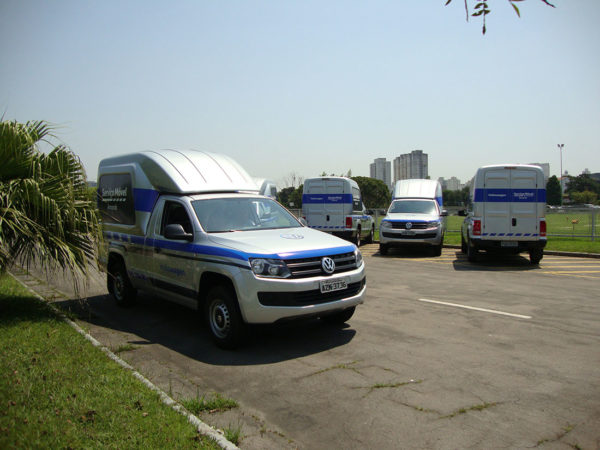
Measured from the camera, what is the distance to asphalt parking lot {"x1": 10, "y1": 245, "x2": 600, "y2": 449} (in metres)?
3.71

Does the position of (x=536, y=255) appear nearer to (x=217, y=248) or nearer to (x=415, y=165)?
(x=217, y=248)

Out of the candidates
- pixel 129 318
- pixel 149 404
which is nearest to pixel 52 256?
pixel 129 318

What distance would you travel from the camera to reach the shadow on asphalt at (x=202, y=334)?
5.64m

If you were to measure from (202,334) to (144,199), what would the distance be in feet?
8.12

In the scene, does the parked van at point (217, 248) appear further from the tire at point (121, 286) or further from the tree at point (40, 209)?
the tree at point (40, 209)

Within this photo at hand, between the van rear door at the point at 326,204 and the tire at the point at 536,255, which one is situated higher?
the van rear door at the point at 326,204

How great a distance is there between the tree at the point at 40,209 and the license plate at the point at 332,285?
10.7 feet

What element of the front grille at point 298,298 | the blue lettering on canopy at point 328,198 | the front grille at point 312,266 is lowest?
the front grille at point 298,298

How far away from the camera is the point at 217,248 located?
5.86 m

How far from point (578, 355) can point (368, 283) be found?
5277 millimetres

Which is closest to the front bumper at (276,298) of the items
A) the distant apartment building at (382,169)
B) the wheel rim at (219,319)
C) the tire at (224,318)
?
the tire at (224,318)

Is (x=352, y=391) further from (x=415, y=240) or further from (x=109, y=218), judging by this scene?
(x=415, y=240)

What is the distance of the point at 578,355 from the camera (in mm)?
5430

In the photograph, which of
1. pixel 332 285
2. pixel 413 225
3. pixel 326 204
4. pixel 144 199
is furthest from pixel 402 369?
pixel 326 204
